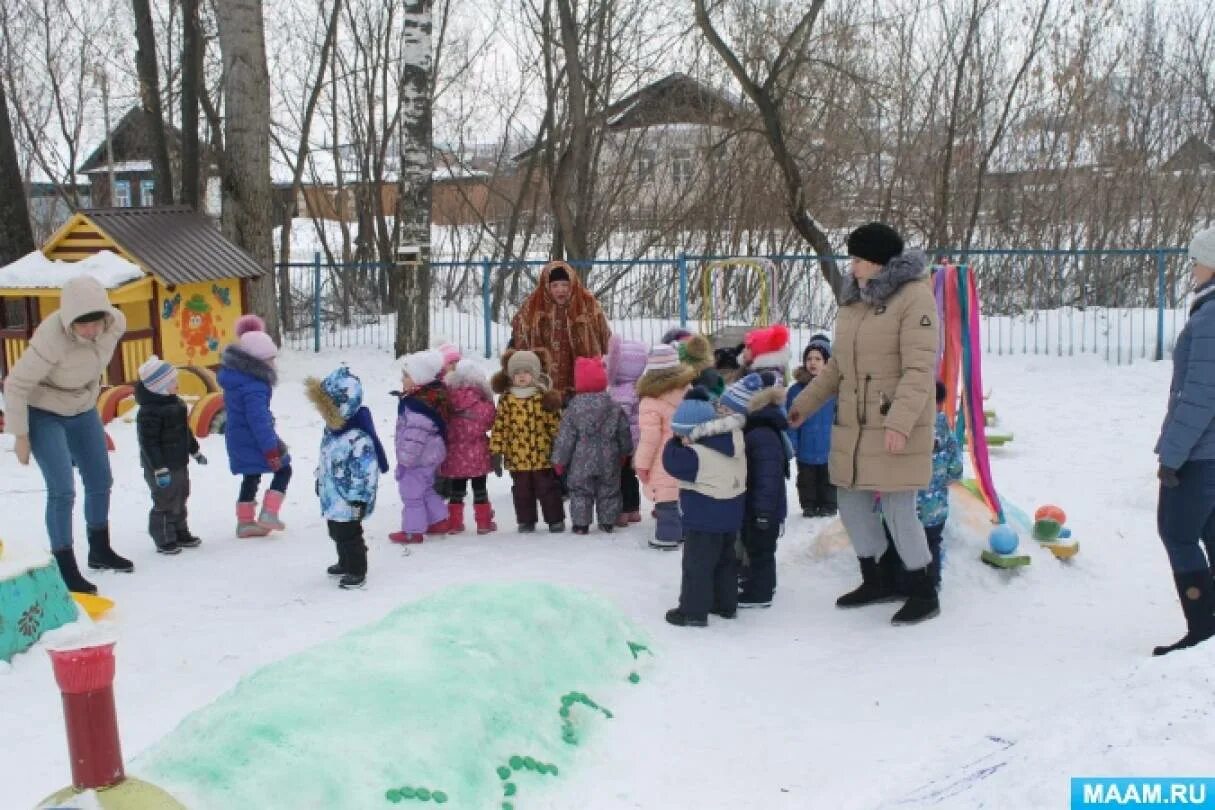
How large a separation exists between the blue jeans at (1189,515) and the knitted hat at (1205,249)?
768mm

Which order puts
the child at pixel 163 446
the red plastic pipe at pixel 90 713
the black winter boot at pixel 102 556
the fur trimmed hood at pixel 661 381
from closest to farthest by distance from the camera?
the red plastic pipe at pixel 90 713, the black winter boot at pixel 102 556, the fur trimmed hood at pixel 661 381, the child at pixel 163 446

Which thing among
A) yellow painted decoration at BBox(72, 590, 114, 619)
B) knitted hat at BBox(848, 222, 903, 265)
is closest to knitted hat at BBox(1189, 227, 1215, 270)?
knitted hat at BBox(848, 222, 903, 265)

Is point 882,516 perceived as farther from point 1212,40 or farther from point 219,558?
point 1212,40

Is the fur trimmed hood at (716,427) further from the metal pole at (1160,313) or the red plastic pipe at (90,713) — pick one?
the metal pole at (1160,313)

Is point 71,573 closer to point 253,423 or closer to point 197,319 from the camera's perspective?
point 253,423

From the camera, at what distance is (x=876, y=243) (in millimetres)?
5281

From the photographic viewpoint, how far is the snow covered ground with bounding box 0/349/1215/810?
11.7 ft

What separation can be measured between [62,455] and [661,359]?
10.2 feet

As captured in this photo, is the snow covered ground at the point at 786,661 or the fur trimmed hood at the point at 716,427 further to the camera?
the fur trimmed hood at the point at 716,427

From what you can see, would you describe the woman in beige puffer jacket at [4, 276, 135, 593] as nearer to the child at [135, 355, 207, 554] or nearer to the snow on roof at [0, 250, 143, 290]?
the child at [135, 355, 207, 554]

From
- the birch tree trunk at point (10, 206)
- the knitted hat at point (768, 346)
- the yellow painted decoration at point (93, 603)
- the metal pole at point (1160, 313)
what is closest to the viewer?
the yellow painted decoration at point (93, 603)

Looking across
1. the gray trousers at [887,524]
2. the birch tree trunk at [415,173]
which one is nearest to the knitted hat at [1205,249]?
the gray trousers at [887,524]

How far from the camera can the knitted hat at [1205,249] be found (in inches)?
185

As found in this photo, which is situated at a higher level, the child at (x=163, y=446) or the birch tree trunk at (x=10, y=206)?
the birch tree trunk at (x=10, y=206)
